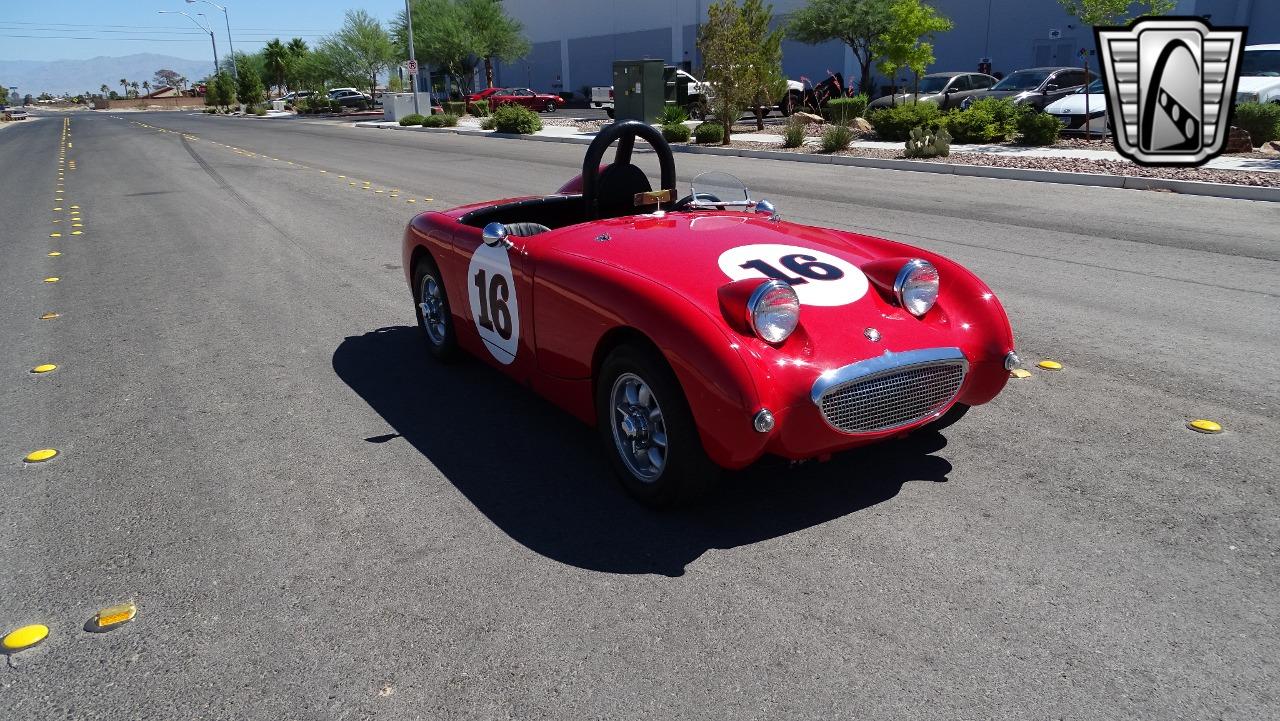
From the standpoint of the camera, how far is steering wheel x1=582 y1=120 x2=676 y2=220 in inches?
197

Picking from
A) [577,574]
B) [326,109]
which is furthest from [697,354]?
[326,109]

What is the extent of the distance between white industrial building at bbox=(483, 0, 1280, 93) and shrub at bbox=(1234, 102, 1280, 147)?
15395mm

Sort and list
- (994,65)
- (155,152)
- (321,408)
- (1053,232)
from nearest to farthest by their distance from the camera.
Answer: (321,408)
(1053,232)
(155,152)
(994,65)

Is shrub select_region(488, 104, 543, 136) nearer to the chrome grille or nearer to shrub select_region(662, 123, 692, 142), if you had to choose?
shrub select_region(662, 123, 692, 142)

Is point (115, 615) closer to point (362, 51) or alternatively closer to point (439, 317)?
point (439, 317)

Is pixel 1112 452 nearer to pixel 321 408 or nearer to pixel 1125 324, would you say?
pixel 1125 324

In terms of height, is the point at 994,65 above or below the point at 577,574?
above

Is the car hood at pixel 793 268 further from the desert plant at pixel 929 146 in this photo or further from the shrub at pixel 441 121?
the shrub at pixel 441 121

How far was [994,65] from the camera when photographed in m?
39.6

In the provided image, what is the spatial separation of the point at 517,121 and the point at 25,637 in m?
29.8

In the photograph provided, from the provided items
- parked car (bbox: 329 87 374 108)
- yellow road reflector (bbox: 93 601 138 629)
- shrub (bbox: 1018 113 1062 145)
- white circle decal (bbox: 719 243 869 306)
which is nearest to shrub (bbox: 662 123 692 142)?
shrub (bbox: 1018 113 1062 145)

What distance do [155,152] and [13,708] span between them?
2696 cm

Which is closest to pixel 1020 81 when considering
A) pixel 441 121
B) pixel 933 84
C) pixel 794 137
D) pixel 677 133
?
pixel 933 84

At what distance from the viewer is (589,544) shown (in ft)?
11.4
